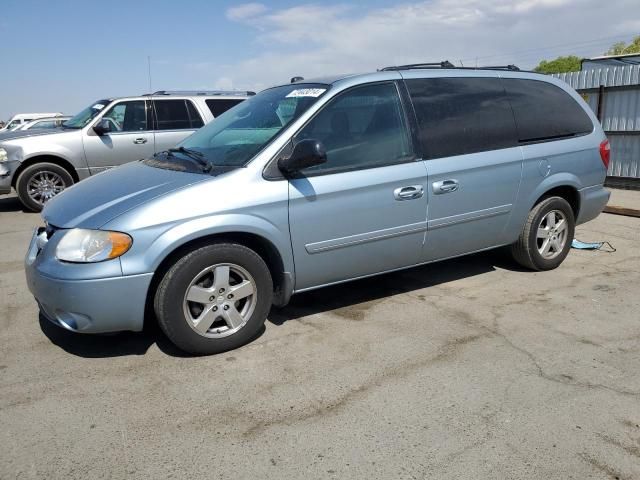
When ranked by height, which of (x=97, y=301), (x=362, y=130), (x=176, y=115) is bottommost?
(x=97, y=301)

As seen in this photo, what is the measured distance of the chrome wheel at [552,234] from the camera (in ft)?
17.4

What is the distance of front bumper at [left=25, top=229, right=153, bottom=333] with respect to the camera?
333 centimetres

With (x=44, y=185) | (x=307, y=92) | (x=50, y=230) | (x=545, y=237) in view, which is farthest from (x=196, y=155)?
(x=44, y=185)

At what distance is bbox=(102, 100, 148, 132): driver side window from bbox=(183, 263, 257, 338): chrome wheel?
652cm

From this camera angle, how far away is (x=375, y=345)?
388 cm

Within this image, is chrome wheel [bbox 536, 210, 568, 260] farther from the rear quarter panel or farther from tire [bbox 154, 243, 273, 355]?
tire [bbox 154, 243, 273, 355]

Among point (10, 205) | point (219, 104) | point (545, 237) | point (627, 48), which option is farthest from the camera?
point (627, 48)

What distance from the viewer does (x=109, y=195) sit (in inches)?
148

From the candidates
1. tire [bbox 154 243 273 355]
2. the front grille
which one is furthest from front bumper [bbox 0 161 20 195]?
tire [bbox 154 243 273 355]

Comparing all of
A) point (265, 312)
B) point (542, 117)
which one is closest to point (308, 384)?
point (265, 312)

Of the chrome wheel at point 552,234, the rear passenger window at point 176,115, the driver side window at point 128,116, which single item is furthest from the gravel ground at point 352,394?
the rear passenger window at point 176,115

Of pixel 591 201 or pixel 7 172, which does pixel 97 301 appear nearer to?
pixel 591 201

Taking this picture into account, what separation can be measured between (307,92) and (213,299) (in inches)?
66.8

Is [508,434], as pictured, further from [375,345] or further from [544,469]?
[375,345]
